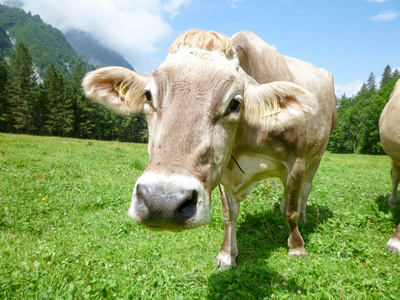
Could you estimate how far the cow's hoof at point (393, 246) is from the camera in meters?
3.35

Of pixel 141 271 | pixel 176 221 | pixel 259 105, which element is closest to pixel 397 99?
pixel 259 105

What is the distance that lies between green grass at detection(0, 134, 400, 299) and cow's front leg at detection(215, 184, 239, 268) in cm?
21

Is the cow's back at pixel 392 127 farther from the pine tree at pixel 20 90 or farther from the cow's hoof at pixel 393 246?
the pine tree at pixel 20 90

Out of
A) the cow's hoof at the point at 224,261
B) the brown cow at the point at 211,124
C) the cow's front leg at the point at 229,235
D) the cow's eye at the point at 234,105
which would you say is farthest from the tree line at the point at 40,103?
the cow's eye at the point at 234,105

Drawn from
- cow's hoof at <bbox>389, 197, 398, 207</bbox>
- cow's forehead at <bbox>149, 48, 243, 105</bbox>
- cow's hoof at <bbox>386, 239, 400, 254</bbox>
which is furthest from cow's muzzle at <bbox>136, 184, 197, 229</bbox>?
cow's hoof at <bbox>389, 197, 398, 207</bbox>

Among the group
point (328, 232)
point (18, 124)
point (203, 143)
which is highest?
point (203, 143)

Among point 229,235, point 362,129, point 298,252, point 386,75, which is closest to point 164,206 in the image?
point 229,235

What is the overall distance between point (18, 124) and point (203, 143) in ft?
168

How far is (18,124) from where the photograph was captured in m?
41.6

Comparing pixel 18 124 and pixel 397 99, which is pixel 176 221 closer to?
pixel 397 99

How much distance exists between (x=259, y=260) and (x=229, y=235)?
535 millimetres

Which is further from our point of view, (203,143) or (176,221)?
(203,143)

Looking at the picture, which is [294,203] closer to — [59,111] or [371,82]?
[59,111]

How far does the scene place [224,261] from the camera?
3.28m
